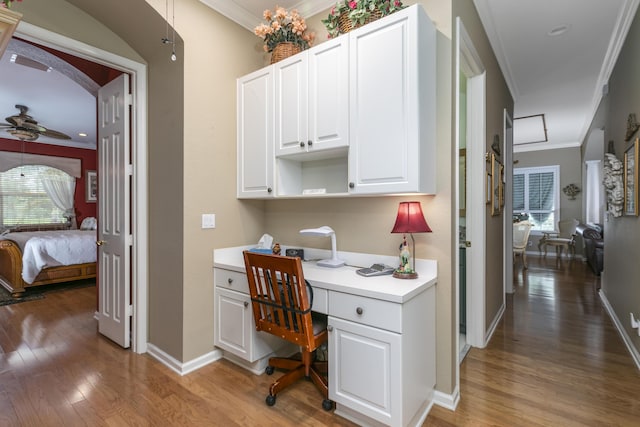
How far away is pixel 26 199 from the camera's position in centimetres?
655

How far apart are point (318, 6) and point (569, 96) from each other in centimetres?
406

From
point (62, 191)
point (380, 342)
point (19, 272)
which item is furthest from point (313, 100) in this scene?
point (62, 191)

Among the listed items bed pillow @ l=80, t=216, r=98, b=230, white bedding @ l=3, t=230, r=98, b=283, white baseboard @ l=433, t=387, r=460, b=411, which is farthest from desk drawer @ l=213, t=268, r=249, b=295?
Answer: bed pillow @ l=80, t=216, r=98, b=230

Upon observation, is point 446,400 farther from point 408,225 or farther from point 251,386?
point 251,386

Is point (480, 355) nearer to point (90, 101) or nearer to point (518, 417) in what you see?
point (518, 417)

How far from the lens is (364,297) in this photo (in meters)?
1.67

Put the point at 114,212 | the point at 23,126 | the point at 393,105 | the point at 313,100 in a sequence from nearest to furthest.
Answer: the point at 393,105, the point at 313,100, the point at 114,212, the point at 23,126

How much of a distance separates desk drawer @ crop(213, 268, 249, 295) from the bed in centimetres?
361

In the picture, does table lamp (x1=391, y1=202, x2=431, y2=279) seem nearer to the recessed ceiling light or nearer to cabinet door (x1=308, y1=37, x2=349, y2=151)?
cabinet door (x1=308, y1=37, x2=349, y2=151)

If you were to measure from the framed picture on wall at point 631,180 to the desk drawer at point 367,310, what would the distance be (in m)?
2.41

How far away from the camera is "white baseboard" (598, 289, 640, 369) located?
2461mm

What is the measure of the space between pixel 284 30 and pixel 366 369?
7.91 feet

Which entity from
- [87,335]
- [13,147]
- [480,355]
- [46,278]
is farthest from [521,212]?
[13,147]

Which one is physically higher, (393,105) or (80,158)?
(80,158)
